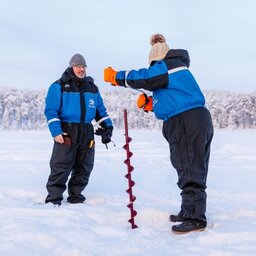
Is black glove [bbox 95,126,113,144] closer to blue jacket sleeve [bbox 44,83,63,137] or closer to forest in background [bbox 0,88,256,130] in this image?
blue jacket sleeve [bbox 44,83,63,137]

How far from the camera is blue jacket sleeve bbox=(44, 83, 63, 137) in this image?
5.18m

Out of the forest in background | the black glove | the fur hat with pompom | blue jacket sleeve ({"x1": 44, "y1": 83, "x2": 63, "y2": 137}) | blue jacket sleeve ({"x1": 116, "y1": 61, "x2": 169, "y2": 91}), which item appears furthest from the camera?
the forest in background

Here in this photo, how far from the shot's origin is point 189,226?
3.80 meters

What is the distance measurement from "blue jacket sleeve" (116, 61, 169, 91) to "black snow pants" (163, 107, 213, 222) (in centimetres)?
42

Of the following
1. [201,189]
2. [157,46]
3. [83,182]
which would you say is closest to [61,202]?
[83,182]

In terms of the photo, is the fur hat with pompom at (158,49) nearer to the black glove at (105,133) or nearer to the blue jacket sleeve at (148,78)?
the blue jacket sleeve at (148,78)

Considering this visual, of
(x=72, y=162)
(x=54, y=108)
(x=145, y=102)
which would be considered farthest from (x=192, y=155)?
(x=54, y=108)

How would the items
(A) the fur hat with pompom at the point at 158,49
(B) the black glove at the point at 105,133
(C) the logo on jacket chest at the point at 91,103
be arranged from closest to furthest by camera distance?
(A) the fur hat with pompom at the point at 158,49
(C) the logo on jacket chest at the point at 91,103
(B) the black glove at the point at 105,133

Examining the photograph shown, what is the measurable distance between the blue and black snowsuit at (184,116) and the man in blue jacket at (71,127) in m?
1.53

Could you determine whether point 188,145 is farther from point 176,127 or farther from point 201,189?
point 201,189

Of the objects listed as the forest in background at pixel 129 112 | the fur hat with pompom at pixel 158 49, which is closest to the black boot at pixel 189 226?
the fur hat with pompom at pixel 158 49

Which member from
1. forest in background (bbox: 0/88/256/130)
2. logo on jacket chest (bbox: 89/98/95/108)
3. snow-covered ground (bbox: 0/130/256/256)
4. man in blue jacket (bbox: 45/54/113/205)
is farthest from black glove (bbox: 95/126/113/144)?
forest in background (bbox: 0/88/256/130)

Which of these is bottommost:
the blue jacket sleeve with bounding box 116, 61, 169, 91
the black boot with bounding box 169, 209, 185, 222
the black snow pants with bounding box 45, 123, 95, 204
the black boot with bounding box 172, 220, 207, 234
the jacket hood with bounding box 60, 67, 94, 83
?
the black boot with bounding box 169, 209, 185, 222

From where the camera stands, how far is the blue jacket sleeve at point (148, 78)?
3930mm
